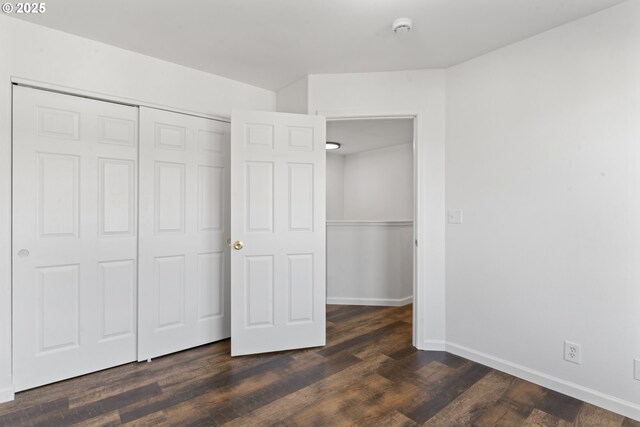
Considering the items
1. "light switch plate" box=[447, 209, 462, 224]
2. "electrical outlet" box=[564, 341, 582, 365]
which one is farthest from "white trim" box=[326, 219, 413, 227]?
"electrical outlet" box=[564, 341, 582, 365]

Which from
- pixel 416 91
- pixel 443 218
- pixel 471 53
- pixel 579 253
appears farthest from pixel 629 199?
pixel 416 91

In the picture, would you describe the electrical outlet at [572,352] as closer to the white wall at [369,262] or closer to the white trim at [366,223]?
the white wall at [369,262]

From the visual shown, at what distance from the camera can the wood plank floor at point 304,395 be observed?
186 centimetres

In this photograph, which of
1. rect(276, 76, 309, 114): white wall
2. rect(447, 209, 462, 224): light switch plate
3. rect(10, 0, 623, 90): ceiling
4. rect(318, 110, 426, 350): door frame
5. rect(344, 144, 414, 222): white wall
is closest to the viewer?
rect(10, 0, 623, 90): ceiling

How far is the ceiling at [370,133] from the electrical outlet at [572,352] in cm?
258

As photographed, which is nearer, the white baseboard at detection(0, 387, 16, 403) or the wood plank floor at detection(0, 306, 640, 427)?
the wood plank floor at detection(0, 306, 640, 427)

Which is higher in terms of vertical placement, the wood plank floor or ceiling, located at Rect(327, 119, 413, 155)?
ceiling, located at Rect(327, 119, 413, 155)

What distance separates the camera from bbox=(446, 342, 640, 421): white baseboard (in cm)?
192

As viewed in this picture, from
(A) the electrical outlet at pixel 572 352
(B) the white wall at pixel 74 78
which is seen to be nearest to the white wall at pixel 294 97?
(B) the white wall at pixel 74 78

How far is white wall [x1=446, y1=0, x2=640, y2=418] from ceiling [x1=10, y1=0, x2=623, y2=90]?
0.25m

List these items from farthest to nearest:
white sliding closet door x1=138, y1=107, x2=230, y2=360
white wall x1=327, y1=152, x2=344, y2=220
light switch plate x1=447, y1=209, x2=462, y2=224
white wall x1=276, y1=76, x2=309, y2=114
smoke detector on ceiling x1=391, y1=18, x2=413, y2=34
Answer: white wall x1=327, y1=152, x2=344, y2=220 < white wall x1=276, y1=76, x2=309, y2=114 < light switch plate x1=447, y1=209, x2=462, y2=224 < white sliding closet door x1=138, y1=107, x2=230, y2=360 < smoke detector on ceiling x1=391, y1=18, x2=413, y2=34

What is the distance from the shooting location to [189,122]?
9.21 ft
